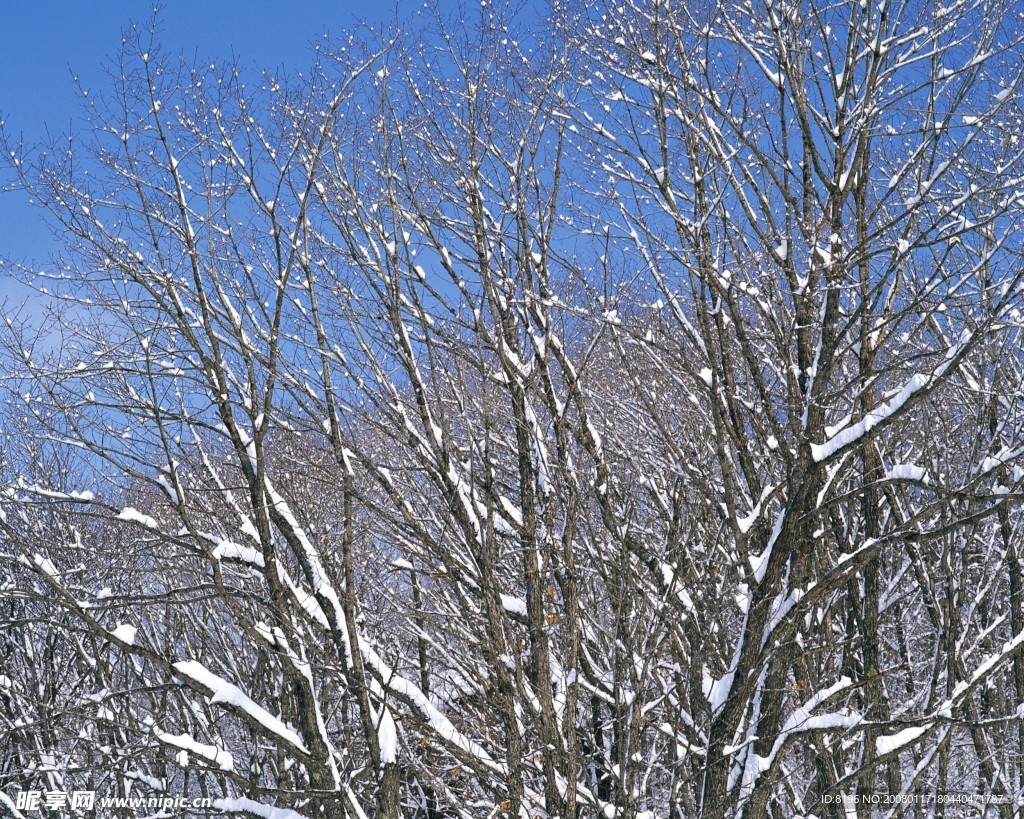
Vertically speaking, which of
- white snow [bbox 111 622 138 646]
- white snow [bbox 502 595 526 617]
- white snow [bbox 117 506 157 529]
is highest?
white snow [bbox 117 506 157 529]

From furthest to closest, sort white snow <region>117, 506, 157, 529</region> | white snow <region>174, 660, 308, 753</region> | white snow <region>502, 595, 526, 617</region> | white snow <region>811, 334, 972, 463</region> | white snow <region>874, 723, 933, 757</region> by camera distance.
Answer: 1. white snow <region>502, 595, 526, 617</region>
2. white snow <region>117, 506, 157, 529</region>
3. white snow <region>174, 660, 308, 753</region>
4. white snow <region>874, 723, 933, 757</region>
5. white snow <region>811, 334, 972, 463</region>

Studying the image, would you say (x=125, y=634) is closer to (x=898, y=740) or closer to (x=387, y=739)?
(x=387, y=739)

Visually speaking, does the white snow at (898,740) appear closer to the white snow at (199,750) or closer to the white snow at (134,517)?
the white snow at (199,750)

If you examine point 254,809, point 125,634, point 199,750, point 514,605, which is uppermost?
point 514,605

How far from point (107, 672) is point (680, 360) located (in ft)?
31.1

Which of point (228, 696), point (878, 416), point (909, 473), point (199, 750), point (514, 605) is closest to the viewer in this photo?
point (878, 416)

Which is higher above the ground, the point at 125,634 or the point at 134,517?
the point at 134,517

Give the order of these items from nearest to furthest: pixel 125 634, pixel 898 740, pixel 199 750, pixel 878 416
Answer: pixel 878 416, pixel 898 740, pixel 125 634, pixel 199 750

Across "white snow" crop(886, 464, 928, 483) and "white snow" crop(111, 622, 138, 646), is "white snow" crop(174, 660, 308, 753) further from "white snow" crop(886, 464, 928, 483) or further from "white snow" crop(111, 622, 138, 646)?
"white snow" crop(886, 464, 928, 483)

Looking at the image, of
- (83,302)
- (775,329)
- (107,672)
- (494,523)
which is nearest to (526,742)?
(494,523)

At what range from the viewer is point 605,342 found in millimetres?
12117

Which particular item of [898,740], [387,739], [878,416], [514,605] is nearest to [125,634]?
[387,739]

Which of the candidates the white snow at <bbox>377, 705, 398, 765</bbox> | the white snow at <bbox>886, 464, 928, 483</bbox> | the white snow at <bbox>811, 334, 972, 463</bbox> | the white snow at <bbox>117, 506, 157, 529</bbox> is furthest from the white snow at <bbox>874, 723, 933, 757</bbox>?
the white snow at <bbox>117, 506, 157, 529</bbox>

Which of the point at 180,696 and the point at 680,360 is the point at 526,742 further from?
the point at 180,696
